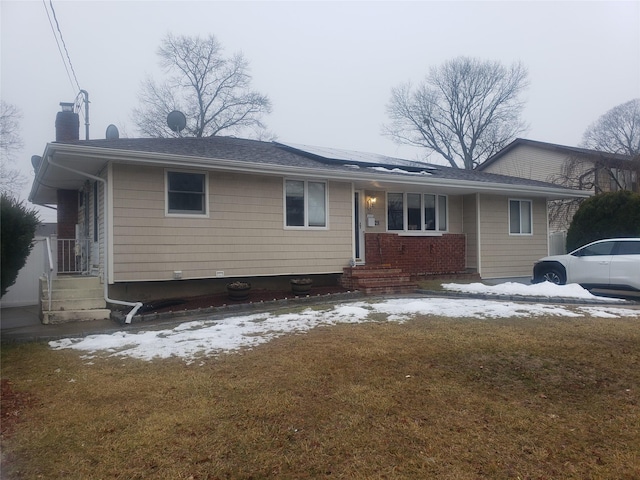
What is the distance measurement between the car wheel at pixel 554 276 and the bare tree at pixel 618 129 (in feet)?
63.6

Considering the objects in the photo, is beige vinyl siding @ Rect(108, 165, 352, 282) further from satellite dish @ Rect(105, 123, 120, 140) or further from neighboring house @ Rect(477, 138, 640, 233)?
neighboring house @ Rect(477, 138, 640, 233)

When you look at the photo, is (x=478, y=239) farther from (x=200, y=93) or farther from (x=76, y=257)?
(x=200, y=93)

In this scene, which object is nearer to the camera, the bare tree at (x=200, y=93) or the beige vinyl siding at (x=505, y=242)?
the beige vinyl siding at (x=505, y=242)

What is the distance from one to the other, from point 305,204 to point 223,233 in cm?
222

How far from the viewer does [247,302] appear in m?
9.16

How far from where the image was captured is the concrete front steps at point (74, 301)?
7977 millimetres

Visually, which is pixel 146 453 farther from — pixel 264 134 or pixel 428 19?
pixel 264 134

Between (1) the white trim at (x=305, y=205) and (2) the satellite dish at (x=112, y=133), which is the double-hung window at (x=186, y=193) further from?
(2) the satellite dish at (x=112, y=133)

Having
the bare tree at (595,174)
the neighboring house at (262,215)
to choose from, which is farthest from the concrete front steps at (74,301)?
the bare tree at (595,174)

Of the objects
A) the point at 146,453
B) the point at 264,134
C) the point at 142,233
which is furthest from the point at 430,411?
the point at 264,134

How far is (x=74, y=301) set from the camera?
27.6 ft

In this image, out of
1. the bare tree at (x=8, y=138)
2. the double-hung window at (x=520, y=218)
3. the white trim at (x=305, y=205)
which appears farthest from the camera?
the bare tree at (x=8, y=138)

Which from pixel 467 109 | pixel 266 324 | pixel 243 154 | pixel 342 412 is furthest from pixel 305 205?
pixel 467 109

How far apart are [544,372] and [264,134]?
3169cm
